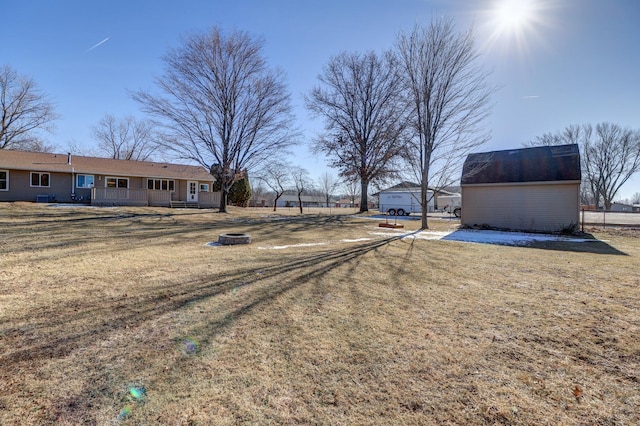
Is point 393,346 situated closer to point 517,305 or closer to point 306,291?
point 306,291

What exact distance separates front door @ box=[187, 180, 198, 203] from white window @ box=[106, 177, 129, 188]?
15.1 feet

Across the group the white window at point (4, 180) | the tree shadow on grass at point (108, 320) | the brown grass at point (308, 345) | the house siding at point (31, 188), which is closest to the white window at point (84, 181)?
the house siding at point (31, 188)

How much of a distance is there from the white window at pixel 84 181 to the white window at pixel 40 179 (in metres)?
1.64

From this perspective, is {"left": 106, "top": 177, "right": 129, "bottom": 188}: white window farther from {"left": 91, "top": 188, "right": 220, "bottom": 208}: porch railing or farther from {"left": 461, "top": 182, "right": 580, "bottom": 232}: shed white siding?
{"left": 461, "top": 182, "right": 580, "bottom": 232}: shed white siding

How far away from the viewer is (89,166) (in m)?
22.1

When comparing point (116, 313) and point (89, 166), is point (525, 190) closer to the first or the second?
point (116, 313)

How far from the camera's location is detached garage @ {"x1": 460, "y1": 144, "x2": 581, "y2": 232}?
14.4 metres

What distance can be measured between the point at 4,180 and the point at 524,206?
3171 centimetres

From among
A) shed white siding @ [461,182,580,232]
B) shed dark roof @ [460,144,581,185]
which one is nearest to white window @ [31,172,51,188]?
shed dark roof @ [460,144,581,185]

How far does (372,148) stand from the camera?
25922mm

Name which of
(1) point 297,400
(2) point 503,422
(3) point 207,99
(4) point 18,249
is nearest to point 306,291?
(1) point 297,400

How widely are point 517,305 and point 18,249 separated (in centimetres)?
945

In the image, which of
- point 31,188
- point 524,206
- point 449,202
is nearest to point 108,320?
point 524,206

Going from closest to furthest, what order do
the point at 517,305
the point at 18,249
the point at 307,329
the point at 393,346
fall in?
the point at 393,346
the point at 307,329
the point at 517,305
the point at 18,249
